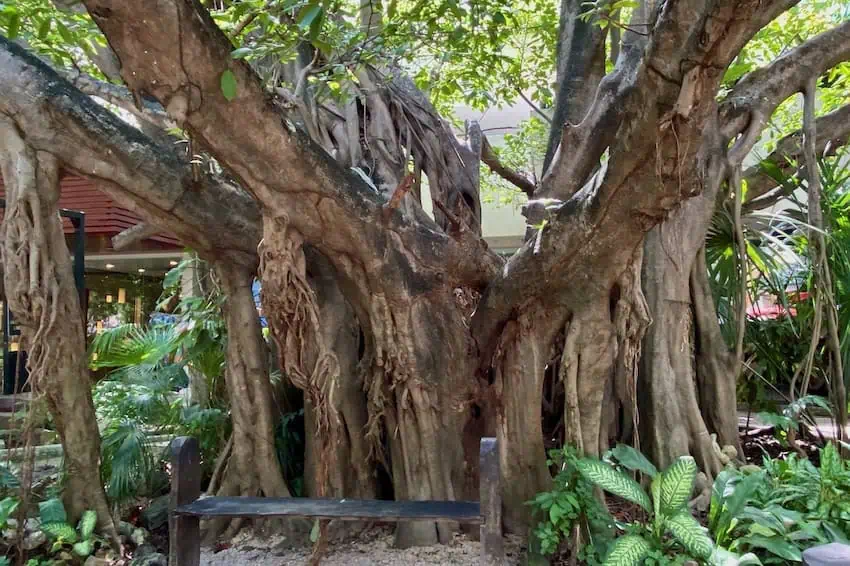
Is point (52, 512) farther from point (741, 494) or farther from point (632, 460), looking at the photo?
point (741, 494)

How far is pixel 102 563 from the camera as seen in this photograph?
3.61 m

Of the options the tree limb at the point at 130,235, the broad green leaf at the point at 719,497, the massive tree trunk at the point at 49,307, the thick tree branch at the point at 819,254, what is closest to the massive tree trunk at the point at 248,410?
the massive tree trunk at the point at 49,307

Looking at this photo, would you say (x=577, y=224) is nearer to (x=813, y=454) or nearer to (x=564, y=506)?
(x=564, y=506)

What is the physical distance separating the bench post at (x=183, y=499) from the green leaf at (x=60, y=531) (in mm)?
1030

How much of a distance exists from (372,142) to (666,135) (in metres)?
2.89

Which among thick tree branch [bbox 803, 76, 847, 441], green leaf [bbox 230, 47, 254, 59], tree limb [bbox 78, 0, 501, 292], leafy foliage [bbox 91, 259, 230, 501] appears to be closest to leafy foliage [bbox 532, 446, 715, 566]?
tree limb [bbox 78, 0, 501, 292]

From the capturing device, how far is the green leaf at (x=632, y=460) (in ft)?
11.9

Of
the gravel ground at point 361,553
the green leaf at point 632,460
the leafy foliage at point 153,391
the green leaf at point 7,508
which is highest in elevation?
the leafy foliage at point 153,391

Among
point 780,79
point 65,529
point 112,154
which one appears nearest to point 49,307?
point 112,154

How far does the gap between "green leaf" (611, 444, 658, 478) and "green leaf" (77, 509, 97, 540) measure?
9.57 ft

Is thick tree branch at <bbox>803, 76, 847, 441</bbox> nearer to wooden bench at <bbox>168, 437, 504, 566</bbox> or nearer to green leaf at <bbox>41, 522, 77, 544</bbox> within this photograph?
wooden bench at <bbox>168, 437, 504, 566</bbox>

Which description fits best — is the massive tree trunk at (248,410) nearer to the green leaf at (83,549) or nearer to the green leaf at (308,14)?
the green leaf at (83,549)

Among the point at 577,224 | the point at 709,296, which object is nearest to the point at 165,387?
the point at 577,224

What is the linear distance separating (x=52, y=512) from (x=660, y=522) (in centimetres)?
323
